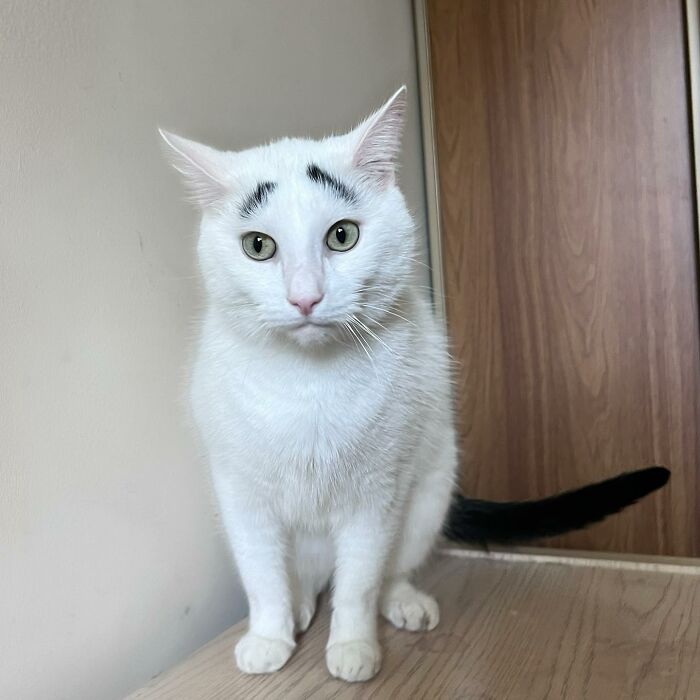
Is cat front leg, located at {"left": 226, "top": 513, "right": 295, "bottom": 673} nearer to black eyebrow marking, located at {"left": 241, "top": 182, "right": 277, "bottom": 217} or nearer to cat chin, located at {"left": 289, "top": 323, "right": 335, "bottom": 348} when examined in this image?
cat chin, located at {"left": 289, "top": 323, "right": 335, "bottom": 348}

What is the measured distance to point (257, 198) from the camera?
78 cm

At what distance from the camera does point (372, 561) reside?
2.99 ft

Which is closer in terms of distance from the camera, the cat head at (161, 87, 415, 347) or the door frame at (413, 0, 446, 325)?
the cat head at (161, 87, 415, 347)

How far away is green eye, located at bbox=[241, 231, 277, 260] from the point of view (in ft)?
2.53

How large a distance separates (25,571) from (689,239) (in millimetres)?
1427

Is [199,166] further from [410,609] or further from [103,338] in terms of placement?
[410,609]

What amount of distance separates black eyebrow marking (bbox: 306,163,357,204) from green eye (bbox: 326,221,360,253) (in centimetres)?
3

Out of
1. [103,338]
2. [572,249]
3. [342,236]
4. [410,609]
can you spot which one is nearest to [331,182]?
[342,236]

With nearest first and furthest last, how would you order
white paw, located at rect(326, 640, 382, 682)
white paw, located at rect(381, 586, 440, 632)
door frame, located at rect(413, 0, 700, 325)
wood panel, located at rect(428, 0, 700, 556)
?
1. white paw, located at rect(326, 640, 382, 682)
2. white paw, located at rect(381, 586, 440, 632)
3. wood panel, located at rect(428, 0, 700, 556)
4. door frame, located at rect(413, 0, 700, 325)

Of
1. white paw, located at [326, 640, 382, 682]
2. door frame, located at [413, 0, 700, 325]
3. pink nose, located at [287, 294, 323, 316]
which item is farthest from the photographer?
door frame, located at [413, 0, 700, 325]

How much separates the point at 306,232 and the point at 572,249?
1044 mm

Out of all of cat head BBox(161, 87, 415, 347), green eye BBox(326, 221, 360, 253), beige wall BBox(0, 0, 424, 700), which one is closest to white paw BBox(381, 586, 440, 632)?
beige wall BBox(0, 0, 424, 700)

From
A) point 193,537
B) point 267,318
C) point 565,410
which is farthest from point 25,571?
point 565,410

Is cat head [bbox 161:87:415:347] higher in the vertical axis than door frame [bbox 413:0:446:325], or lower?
lower
